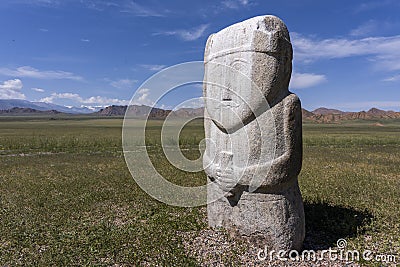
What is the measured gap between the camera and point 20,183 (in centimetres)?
1293

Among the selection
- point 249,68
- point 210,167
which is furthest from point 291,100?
point 210,167

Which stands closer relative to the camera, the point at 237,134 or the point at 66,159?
the point at 237,134

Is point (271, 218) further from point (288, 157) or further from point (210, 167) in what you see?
point (210, 167)

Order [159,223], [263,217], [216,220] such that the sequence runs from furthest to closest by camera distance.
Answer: [159,223] < [216,220] < [263,217]

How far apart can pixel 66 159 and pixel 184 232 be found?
1471 cm

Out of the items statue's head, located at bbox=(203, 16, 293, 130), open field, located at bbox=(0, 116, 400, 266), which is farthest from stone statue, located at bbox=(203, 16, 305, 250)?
open field, located at bbox=(0, 116, 400, 266)

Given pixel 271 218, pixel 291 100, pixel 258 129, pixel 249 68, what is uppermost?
pixel 249 68

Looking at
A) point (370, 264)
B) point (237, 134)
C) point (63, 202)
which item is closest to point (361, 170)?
point (370, 264)

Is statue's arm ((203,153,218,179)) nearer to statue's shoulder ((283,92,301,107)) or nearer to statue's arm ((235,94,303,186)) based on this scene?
statue's arm ((235,94,303,186))

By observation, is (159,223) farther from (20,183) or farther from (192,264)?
(20,183)

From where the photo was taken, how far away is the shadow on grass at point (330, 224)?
6.87m

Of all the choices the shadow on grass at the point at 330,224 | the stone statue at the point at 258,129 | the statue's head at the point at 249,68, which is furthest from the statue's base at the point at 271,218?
the statue's head at the point at 249,68

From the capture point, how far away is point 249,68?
5672 mm

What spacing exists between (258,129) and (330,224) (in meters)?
3.40
